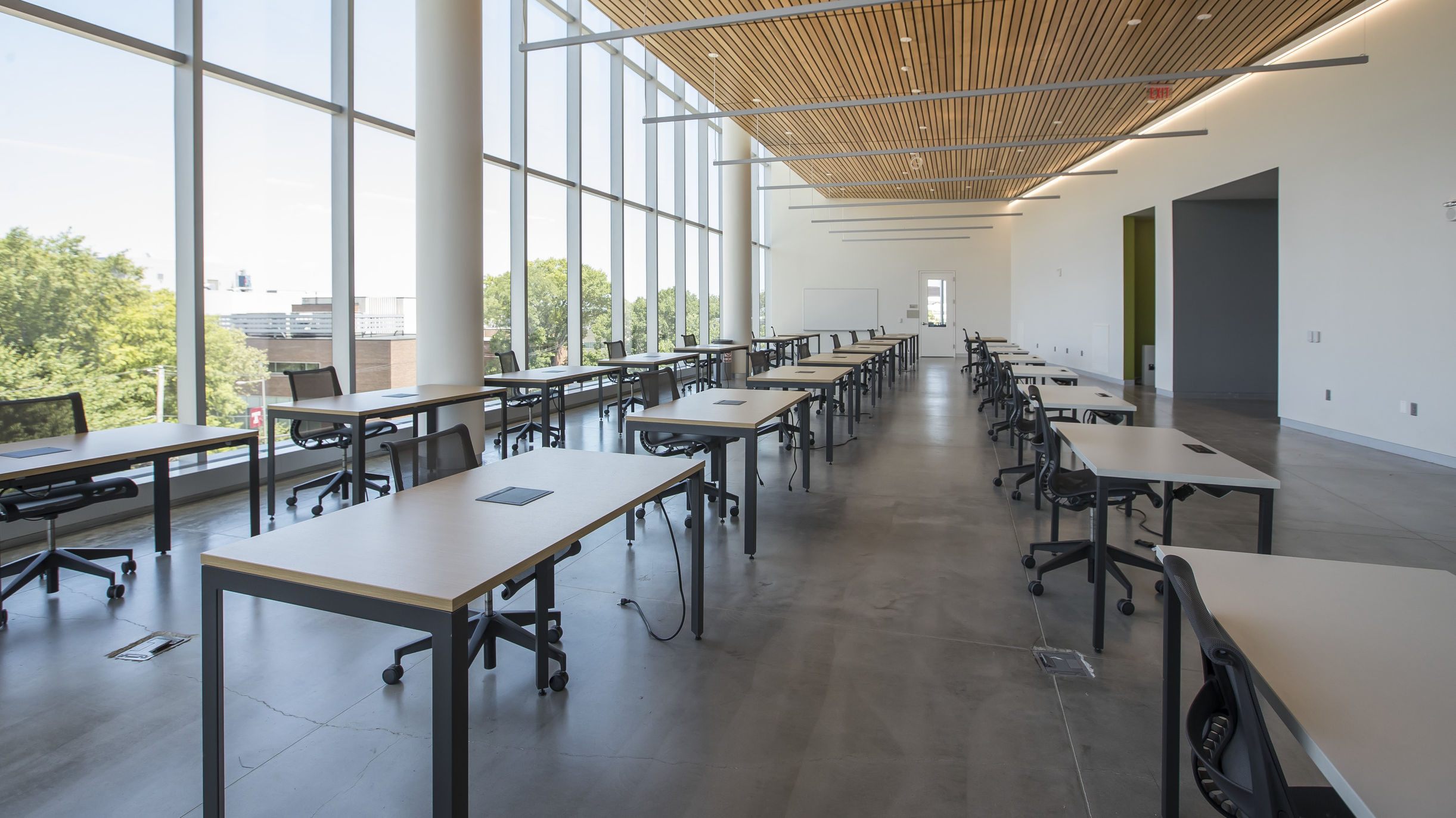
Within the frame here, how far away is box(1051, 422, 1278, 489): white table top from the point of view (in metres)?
2.92

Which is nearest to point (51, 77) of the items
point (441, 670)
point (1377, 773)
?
point (441, 670)

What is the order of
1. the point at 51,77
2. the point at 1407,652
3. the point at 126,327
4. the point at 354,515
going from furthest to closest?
the point at 126,327 < the point at 51,77 < the point at 354,515 < the point at 1407,652

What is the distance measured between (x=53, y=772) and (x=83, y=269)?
413 cm

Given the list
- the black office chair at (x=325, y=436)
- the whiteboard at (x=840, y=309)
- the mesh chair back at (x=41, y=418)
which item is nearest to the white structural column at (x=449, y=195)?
the black office chair at (x=325, y=436)

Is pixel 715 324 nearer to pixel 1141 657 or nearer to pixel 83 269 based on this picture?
pixel 83 269

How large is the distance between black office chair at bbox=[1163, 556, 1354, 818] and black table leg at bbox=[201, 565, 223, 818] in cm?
219

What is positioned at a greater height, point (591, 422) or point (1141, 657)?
point (591, 422)

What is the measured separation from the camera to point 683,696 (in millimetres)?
2680

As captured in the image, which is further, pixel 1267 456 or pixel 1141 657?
pixel 1267 456

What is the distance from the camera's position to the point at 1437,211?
6.47 meters

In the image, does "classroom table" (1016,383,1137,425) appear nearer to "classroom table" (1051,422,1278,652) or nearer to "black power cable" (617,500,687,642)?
"classroom table" (1051,422,1278,652)

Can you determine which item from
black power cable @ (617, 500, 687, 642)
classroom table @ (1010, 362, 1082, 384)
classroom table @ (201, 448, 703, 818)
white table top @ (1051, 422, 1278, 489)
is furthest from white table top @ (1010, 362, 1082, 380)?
classroom table @ (201, 448, 703, 818)

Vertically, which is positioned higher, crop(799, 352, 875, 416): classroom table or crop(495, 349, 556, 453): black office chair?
crop(799, 352, 875, 416): classroom table

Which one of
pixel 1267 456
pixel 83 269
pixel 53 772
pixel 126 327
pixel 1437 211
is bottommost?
pixel 53 772
